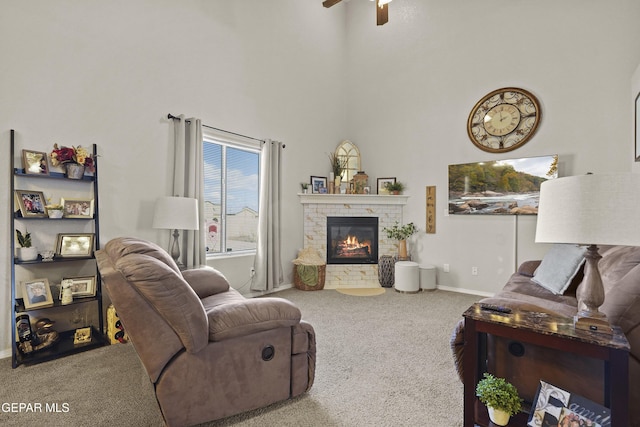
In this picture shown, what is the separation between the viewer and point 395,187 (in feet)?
18.0

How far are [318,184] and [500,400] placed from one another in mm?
4444

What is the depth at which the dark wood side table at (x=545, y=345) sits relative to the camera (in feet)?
4.19

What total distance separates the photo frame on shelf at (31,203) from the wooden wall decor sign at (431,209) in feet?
15.3

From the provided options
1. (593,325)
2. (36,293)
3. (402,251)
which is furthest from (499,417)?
(402,251)

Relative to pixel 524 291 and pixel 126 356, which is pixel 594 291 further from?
pixel 126 356

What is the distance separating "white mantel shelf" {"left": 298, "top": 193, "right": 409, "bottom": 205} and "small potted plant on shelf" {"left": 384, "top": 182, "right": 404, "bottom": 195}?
11 centimetres

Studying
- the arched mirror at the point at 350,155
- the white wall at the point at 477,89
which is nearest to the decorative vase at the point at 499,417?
the white wall at the point at 477,89

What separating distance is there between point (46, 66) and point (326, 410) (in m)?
3.54

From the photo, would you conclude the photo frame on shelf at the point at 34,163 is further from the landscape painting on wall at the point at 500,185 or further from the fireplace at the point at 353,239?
the landscape painting on wall at the point at 500,185

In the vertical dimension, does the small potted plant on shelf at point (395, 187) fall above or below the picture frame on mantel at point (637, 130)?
below

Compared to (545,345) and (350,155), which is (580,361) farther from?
(350,155)

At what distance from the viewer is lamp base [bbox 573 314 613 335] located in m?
1.40

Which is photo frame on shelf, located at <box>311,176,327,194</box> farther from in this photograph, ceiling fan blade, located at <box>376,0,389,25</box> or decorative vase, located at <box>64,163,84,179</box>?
decorative vase, located at <box>64,163,84,179</box>

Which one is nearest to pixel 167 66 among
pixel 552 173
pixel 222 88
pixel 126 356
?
pixel 222 88
